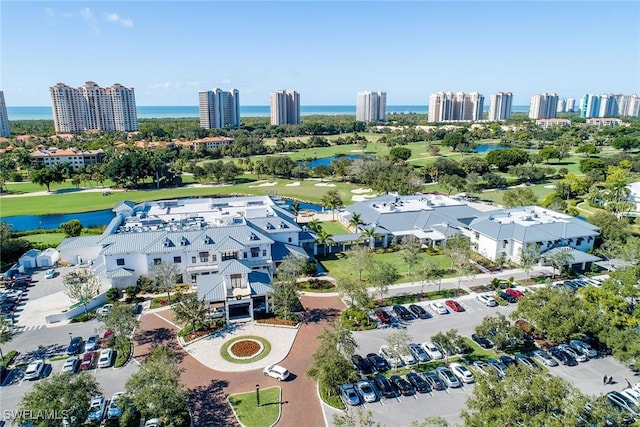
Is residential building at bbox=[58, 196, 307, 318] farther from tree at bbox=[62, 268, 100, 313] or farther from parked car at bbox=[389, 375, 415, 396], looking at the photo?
parked car at bbox=[389, 375, 415, 396]

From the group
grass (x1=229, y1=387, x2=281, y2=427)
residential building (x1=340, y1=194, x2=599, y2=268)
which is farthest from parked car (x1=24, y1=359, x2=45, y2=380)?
residential building (x1=340, y1=194, x2=599, y2=268)

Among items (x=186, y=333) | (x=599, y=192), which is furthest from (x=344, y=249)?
(x=599, y=192)

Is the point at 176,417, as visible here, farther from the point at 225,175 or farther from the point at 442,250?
the point at 225,175

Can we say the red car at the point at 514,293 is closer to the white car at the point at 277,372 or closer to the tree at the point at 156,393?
the white car at the point at 277,372

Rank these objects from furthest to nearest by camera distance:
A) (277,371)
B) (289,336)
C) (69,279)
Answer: (69,279)
(289,336)
(277,371)

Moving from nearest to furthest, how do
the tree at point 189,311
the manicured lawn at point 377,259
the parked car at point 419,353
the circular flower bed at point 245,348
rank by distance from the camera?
the parked car at point 419,353
the circular flower bed at point 245,348
the tree at point 189,311
the manicured lawn at point 377,259

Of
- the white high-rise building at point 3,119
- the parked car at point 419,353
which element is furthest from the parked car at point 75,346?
the white high-rise building at point 3,119
